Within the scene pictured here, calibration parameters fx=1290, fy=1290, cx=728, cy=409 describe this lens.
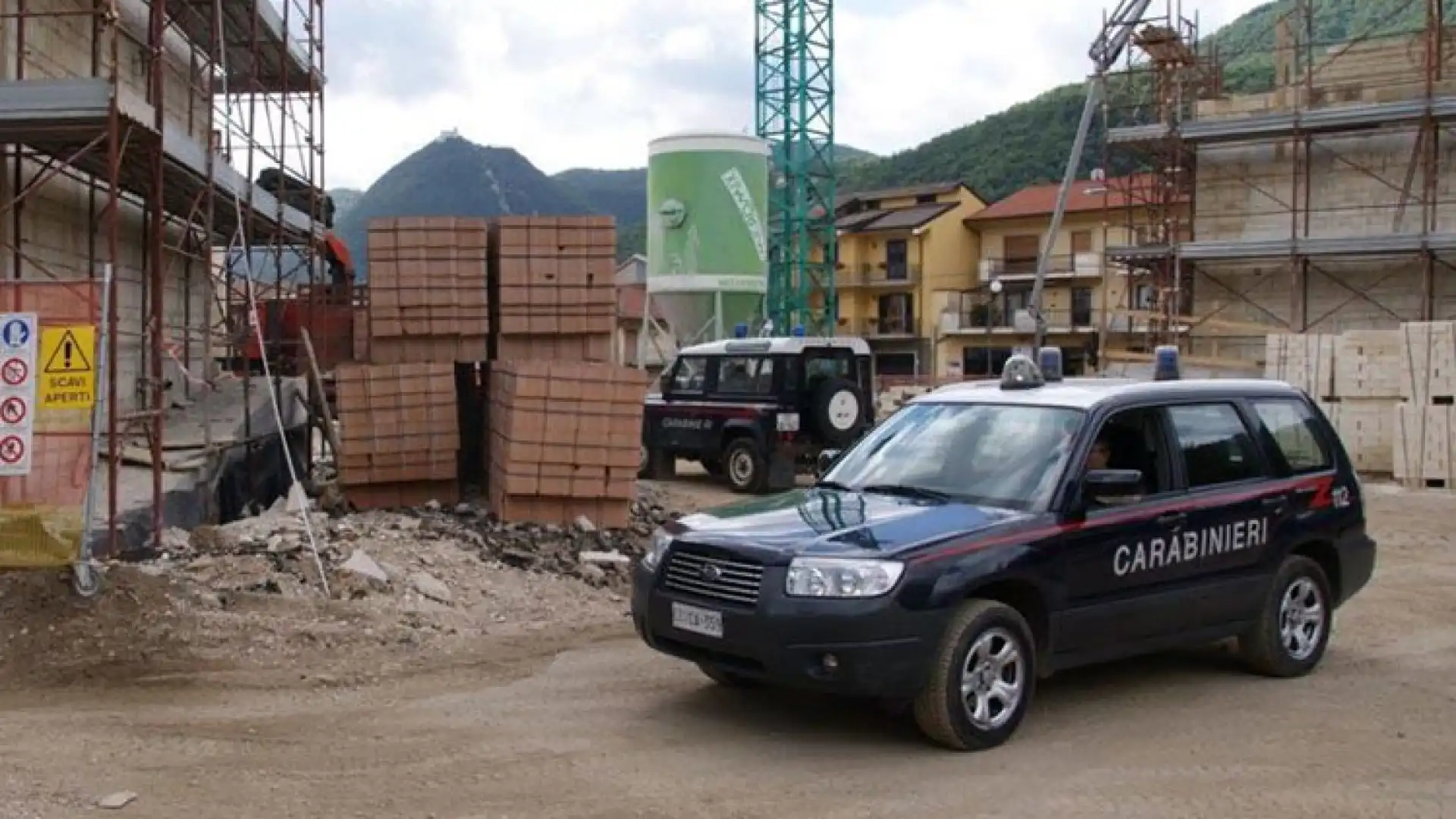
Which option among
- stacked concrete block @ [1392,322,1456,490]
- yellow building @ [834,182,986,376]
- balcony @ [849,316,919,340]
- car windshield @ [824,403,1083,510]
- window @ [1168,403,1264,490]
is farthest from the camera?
balcony @ [849,316,919,340]

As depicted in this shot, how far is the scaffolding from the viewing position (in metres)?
10.4

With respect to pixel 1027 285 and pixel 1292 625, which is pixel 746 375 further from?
pixel 1027 285

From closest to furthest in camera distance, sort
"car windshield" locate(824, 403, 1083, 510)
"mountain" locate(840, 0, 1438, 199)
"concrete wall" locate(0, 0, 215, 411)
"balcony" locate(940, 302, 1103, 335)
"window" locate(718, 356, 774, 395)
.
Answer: "car windshield" locate(824, 403, 1083, 510) → "concrete wall" locate(0, 0, 215, 411) → "window" locate(718, 356, 774, 395) → "balcony" locate(940, 302, 1103, 335) → "mountain" locate(840, 0, 1438, 199)

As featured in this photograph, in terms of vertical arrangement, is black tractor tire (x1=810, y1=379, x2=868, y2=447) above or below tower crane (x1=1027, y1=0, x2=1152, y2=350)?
below

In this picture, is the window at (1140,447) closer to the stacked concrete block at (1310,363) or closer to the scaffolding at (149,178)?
the scaffolding at (149,178)

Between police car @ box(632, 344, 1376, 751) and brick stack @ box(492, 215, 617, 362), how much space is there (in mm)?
6000

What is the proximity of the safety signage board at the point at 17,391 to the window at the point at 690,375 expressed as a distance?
12.0 m

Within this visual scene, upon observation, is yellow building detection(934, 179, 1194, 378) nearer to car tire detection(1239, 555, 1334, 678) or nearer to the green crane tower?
the green crane tower

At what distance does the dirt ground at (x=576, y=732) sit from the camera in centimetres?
529

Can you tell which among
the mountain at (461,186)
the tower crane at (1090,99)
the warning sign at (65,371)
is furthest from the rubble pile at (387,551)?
the mountain at (461,186)

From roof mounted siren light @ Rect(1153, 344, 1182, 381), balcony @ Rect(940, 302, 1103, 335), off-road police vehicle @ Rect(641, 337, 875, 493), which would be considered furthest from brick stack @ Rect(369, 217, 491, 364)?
balcony @ Rect(940, 302, 1103, 335)

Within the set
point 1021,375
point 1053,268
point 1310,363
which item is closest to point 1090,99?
point 1310,363

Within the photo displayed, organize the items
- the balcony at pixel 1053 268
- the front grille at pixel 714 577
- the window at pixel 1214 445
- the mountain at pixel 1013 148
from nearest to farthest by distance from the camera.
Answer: the front grille at pixel 714 577, the window at pixel 1214 445, the balcony at pixel 1053 268, the mountain at pixel 1013 148

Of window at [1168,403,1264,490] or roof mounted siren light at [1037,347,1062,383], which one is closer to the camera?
window at [1168,403,1264,490]
